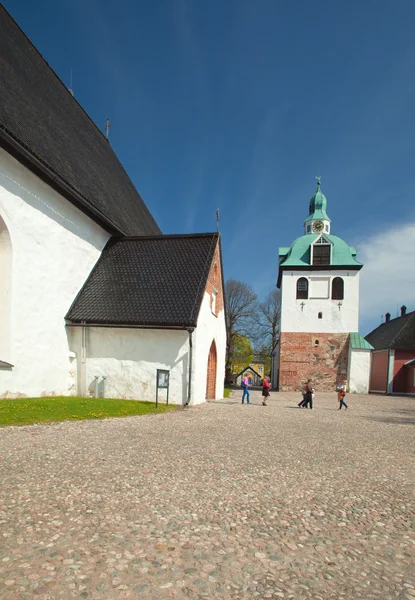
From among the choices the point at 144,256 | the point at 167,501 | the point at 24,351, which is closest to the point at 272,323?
the point at 144,256

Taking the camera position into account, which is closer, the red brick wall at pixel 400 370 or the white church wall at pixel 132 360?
the white church wall at pixel 132 360

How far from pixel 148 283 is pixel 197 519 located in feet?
36.5

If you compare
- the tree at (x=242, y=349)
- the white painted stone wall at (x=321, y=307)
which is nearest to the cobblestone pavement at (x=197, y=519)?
the white painted stone wall at (x=321, y=307)

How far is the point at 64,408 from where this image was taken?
10.2m

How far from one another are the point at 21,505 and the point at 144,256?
12327mm

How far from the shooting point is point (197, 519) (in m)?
3.88

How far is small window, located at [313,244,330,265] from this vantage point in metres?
34.2

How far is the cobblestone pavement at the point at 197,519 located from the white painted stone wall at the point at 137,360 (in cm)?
572

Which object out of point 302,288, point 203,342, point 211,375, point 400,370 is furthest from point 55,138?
point 400,370

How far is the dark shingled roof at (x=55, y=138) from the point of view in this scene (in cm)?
1156

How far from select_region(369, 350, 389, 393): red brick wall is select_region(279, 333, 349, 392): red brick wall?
6.59m

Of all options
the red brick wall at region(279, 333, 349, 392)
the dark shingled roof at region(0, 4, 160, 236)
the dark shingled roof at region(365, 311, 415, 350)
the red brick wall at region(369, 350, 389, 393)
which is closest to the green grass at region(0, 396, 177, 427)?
the dark shingled roof at region(0, 4, 160, 236)

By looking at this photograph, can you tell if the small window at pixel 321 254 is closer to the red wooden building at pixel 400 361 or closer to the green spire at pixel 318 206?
the green spire at pixel 318 206

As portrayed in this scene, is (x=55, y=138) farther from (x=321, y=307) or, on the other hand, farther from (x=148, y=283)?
(x=321, y=307)
